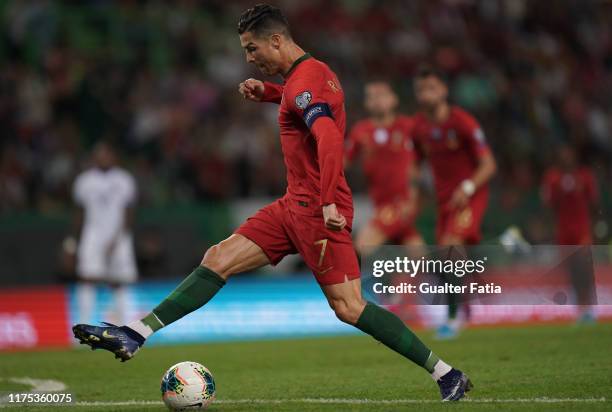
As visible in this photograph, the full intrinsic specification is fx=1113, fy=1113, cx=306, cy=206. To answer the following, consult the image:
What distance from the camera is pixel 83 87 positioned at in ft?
60.6

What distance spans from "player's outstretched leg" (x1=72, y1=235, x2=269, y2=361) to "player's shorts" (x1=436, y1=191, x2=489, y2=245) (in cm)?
466

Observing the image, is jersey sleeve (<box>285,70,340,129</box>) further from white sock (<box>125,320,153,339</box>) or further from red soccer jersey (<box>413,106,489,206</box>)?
red soccer jersey (<box>413,106,489,206</box>)

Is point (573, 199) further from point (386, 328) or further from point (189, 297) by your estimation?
point (189, 297)

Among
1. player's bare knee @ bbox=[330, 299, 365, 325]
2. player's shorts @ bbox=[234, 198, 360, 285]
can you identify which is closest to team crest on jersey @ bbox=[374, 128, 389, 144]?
player's shorts @ bbox=[234, 198, 360, 285]

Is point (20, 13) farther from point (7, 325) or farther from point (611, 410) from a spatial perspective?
point (611, 410)

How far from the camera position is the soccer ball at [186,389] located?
6.70 meters

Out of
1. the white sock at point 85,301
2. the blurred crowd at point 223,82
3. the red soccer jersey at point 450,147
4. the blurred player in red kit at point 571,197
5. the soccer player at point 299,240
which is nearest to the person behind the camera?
the soccer player at point 299,240

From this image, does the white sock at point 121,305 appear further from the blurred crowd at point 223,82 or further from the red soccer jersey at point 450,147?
the red soccer jersey at point 450,147

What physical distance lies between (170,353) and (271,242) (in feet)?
16.7

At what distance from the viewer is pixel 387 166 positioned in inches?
540

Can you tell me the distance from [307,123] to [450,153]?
5178mm

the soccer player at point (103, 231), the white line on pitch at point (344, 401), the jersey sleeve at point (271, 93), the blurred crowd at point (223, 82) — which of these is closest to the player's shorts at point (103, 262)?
the soccer player at point (103, 231)

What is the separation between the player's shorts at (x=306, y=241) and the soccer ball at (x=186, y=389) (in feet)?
2.92

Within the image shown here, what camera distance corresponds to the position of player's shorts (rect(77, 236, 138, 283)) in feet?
47.9
